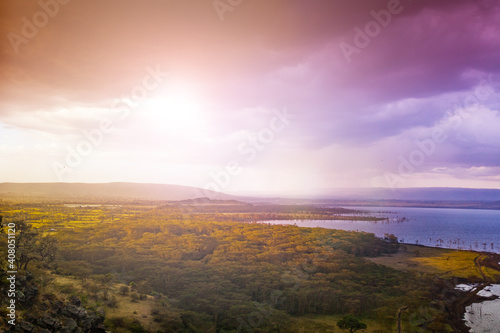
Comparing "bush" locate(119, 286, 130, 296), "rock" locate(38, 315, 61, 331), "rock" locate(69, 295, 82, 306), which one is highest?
"rock" locate(38, 315, 61, 331)

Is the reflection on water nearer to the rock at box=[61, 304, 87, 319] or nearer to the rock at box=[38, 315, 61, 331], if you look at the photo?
the rock at box=[61, 304, 87, 319]

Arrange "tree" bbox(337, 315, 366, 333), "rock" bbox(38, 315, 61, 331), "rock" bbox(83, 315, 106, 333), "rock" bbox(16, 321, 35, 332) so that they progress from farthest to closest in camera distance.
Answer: "tree" bbox(337, 315, 366, 333) → "rock" bbox(83, 315, 106, 333) → "rock" bbox(38, 315, 61, 331) → "rock" bbox(16, 321, 35, 332)

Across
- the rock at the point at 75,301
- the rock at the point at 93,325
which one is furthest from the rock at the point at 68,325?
the rock at the point at 75,301

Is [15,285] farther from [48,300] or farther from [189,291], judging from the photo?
[189,291]

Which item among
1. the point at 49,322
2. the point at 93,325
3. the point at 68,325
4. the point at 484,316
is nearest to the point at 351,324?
the point at 484,316

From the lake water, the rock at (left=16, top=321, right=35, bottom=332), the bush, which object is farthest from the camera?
the bush

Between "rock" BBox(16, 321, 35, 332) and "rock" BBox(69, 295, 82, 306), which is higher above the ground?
"rock" BBox(16, 321, 35, 332)

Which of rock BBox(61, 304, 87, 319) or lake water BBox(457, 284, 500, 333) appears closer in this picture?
rock BBox(61, 304, 87, 319)

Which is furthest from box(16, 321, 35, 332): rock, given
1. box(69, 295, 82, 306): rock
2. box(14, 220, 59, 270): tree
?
box(14, 220, 59, 270): tree

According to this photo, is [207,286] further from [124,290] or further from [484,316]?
[484,316]
